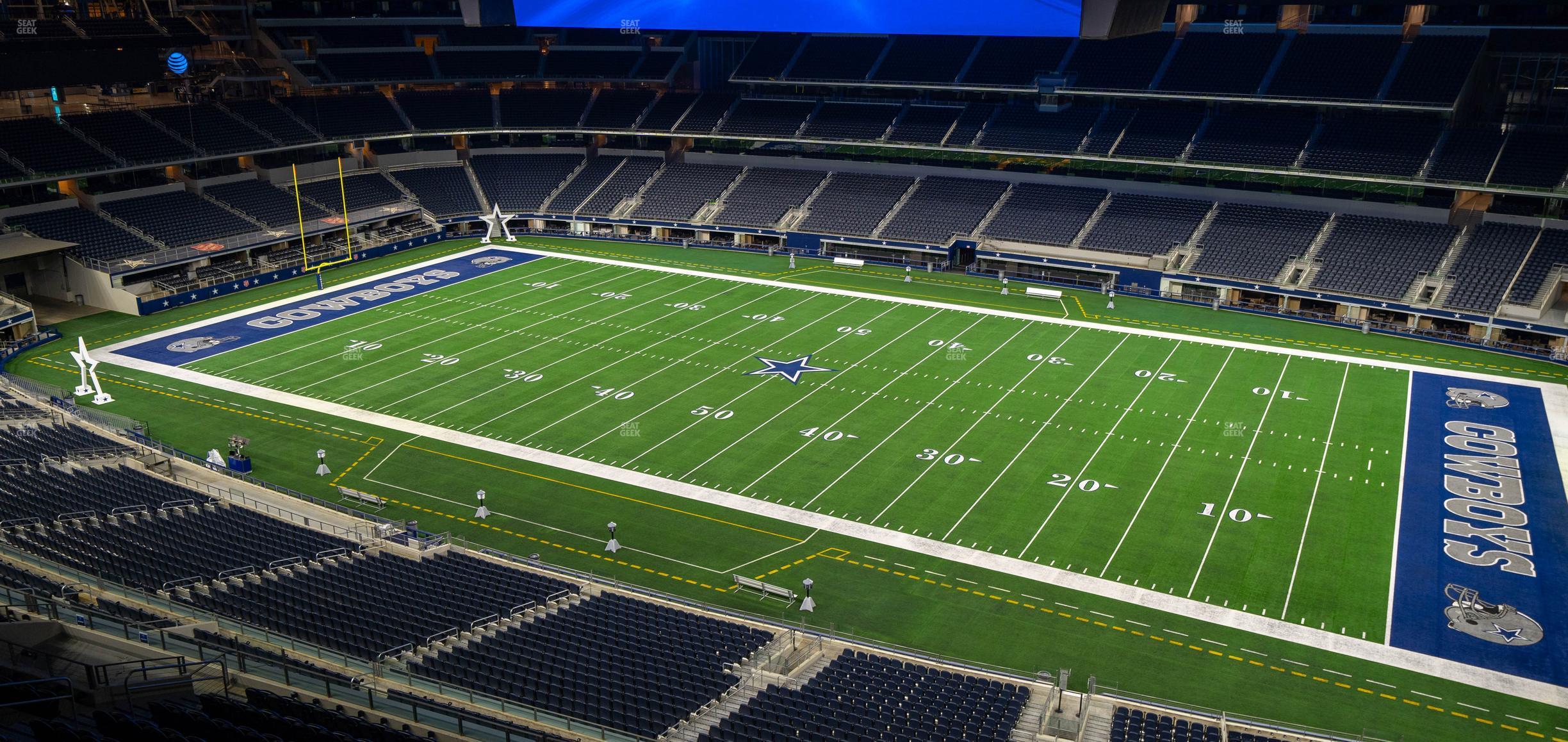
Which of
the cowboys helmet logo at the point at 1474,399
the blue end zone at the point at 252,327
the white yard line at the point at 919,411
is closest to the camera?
the white yard line at the point at 919,411

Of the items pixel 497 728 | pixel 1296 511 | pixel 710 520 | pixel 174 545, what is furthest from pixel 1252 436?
pixel 174 545

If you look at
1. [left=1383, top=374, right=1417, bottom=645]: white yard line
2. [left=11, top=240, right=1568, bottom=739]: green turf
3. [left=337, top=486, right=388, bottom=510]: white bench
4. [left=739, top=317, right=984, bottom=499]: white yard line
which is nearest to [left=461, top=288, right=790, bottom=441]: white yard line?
[left=11, top=240, right=1568, bottom=739]: green turf

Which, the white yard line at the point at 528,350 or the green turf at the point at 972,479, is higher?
the white yard line at the point at 528,350

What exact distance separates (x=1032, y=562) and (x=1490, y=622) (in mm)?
9481

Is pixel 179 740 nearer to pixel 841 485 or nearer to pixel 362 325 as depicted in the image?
pixel 841 485

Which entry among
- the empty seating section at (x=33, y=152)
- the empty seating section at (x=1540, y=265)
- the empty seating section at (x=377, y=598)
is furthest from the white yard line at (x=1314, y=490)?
the empty seating section at (x=33, y=152)

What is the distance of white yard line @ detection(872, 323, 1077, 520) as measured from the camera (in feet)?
97.0

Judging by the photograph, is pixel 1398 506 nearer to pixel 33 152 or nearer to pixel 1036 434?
pixel 1036 434

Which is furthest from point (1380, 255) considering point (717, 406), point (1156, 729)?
point (1156, 729)

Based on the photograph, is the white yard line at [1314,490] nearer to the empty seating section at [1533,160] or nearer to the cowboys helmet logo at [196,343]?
the empty seating section at [1533,160]

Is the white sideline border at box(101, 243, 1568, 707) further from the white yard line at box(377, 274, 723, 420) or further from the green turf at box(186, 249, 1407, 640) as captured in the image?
the white yard line at box(377, 274, 723, 420)

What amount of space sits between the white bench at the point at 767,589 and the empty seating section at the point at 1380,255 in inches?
1279

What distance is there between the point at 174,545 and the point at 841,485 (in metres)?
15.9

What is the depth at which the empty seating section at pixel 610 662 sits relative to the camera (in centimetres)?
1823
